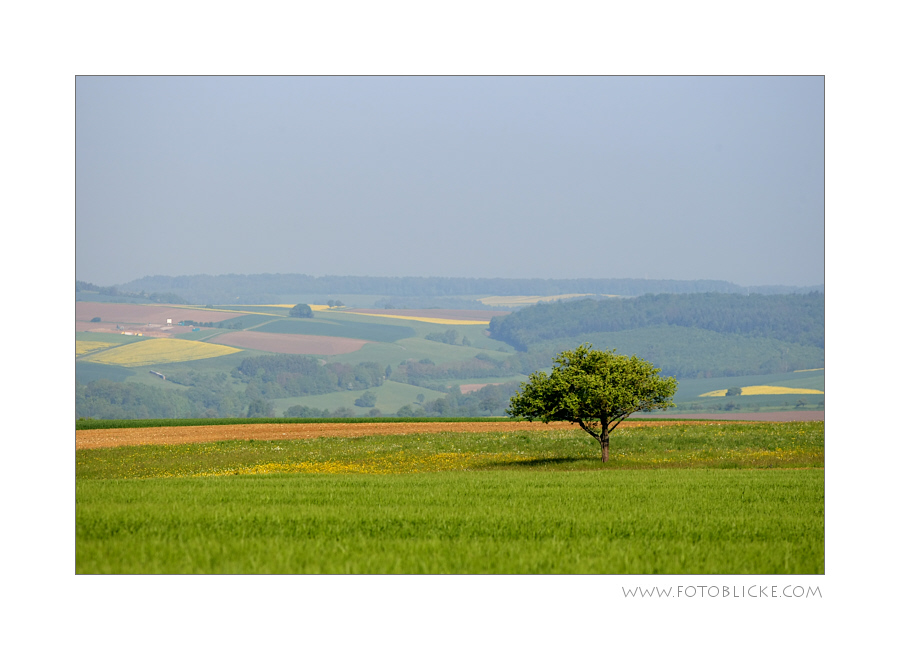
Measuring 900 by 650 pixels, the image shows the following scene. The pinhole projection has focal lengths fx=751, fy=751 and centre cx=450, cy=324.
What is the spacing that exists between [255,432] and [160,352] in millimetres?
137622

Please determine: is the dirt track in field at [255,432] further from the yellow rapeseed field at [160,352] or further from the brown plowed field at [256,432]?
the yellow rapeseed field at [160,352]

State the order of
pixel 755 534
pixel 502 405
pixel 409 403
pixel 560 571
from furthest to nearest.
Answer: pixel 409 403
pixel 502 405
pixel 755 534
pixel 560 571

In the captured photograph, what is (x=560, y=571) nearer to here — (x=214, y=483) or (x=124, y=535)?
(x=124, y=535)

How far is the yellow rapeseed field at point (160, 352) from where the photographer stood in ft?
573

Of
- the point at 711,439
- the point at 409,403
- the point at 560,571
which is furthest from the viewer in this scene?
the point at 409,403

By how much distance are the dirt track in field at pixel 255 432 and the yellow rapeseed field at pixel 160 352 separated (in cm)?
12004

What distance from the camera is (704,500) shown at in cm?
1919

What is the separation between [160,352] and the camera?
18562 centimetres

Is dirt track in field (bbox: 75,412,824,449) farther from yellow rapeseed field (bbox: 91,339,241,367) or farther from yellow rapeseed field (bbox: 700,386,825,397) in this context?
yellow rapeseed field (bbox: 91,339,241,367)

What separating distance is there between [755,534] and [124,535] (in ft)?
38.8

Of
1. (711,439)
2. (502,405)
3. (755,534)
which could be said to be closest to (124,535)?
(755,534)

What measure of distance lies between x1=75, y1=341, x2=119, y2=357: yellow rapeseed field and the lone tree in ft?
523

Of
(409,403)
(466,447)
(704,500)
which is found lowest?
(409,403)

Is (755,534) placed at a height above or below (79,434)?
above
